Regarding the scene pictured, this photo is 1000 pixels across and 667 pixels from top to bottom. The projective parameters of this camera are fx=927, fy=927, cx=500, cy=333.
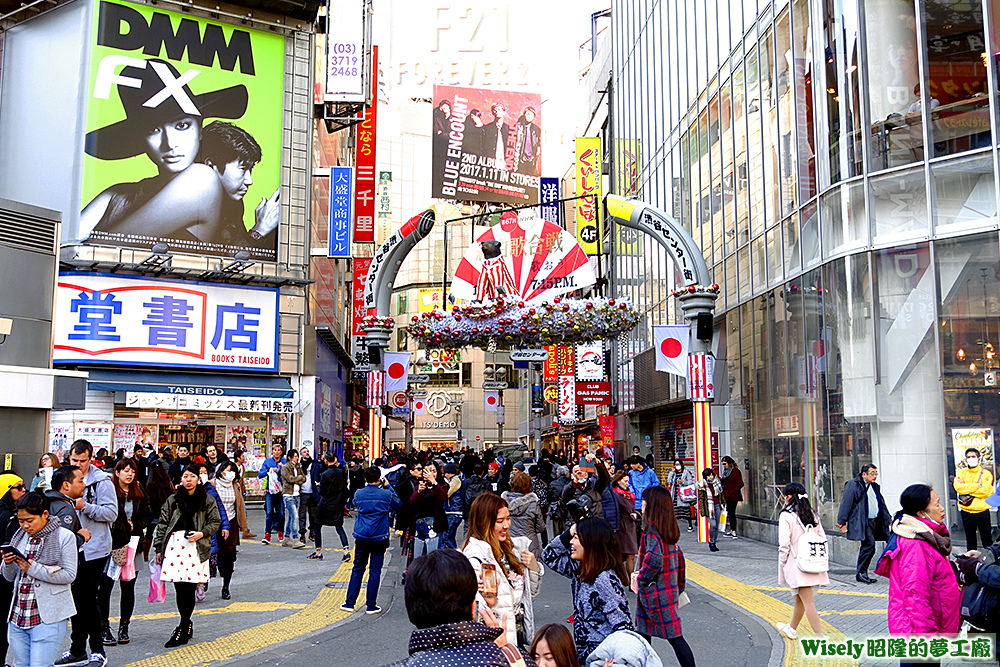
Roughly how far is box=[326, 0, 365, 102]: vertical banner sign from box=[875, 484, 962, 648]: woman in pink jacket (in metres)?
26.0

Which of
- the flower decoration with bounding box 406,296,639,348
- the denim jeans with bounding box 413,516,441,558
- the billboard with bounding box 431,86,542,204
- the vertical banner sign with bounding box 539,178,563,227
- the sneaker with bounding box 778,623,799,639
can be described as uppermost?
the billboard with bounding box 431,86,542,204

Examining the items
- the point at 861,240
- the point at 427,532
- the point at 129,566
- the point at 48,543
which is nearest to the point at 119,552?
the point at 129,566

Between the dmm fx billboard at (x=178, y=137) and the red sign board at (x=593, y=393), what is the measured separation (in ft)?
51.5

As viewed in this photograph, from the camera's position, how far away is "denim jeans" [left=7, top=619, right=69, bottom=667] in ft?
20.3

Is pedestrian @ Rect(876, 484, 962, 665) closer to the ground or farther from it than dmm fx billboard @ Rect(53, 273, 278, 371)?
closer to the ground

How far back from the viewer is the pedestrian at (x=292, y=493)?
56.2 feet

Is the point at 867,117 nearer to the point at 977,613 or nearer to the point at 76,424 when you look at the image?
the point at 977,613

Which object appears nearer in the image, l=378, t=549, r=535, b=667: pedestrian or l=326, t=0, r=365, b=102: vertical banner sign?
l=378, t=549, r=535, b=667: pedestrian

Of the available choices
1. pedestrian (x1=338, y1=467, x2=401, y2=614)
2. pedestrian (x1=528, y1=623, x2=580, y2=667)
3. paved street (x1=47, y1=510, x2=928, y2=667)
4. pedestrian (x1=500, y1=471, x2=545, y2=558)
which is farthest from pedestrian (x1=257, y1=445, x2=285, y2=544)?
pedestrian (x1=528, y1=623, x2=580, y2=667)

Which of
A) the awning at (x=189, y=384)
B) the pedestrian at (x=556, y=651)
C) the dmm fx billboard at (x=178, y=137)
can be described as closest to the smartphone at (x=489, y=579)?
the pedestrian at (x=556, y=651)

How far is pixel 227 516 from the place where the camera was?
11.9 meters

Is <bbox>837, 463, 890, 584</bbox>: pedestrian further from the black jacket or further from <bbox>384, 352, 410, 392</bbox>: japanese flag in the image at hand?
<bbox>384, 352, 410, 392</bbox>: japanese flag

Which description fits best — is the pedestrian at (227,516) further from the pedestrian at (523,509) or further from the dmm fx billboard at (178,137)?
the dmm fx billboard at (178,137)

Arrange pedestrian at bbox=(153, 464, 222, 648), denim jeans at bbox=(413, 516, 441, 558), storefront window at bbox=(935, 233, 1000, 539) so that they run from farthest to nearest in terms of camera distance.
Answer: storefront window at bbox=(935, 233, 1000, 539)
denim jeans at bbox=(413, 516, 441, 558)
pedestrian at bbox=(153, 464, 222, 648)
